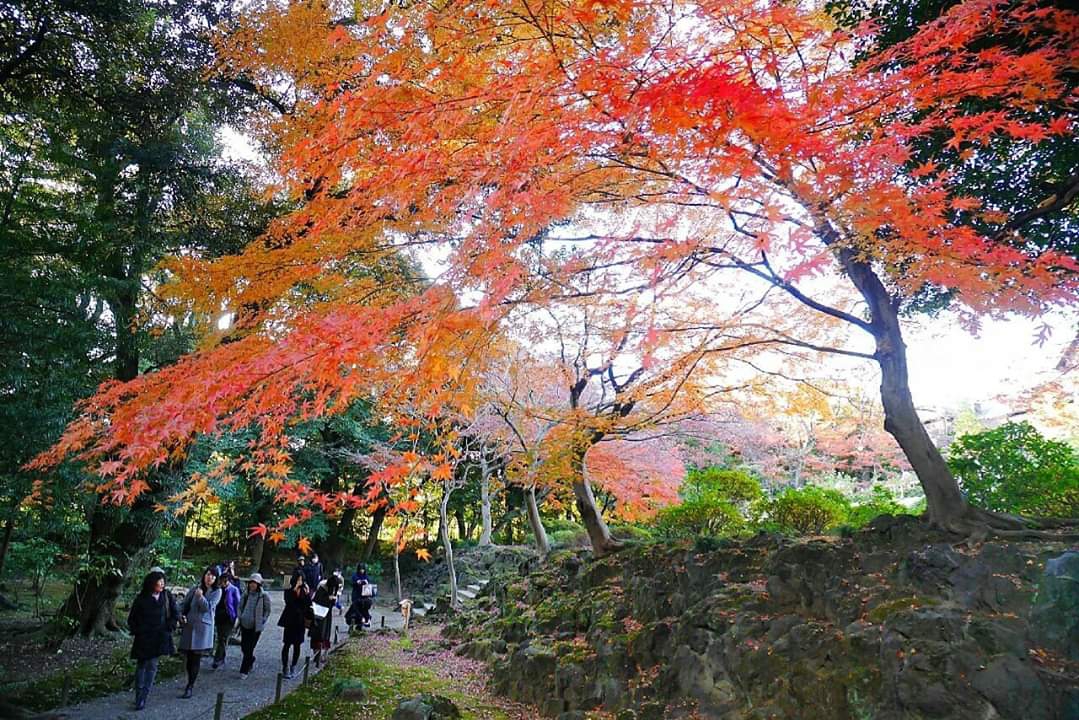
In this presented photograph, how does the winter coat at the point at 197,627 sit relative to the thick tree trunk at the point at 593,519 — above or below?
below

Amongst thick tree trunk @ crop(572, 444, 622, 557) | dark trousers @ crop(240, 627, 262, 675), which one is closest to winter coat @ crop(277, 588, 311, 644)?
dark trousers @ crop(240, 627, 262, 675)

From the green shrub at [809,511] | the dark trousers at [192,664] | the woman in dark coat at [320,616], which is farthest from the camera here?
the woman in dark coat at [320,616]

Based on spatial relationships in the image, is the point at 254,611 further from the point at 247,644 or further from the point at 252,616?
the point at 247,644

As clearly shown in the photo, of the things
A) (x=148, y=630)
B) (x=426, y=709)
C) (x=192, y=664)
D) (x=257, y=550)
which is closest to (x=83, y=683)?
(x=192, y=664)

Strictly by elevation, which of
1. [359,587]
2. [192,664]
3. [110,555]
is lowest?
[192,664]

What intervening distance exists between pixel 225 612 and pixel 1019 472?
32.2 feet

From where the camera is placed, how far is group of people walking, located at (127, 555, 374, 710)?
5879 millimetres

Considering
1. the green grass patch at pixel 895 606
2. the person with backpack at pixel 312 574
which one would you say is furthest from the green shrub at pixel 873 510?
the person with backpack at pixel 312 574

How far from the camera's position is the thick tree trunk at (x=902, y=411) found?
4855mm

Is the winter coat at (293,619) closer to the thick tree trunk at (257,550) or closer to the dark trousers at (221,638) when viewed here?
the dark trousers at (221,638)

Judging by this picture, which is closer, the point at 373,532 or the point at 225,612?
the point at 225,612

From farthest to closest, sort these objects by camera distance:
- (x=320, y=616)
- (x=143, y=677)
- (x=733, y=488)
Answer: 1. (x=733, y=488)
2. (x=320, y=616)
3. (x=143, y=677)

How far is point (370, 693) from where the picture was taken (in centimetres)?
669

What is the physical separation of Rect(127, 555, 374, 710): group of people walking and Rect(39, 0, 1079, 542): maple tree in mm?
2094
